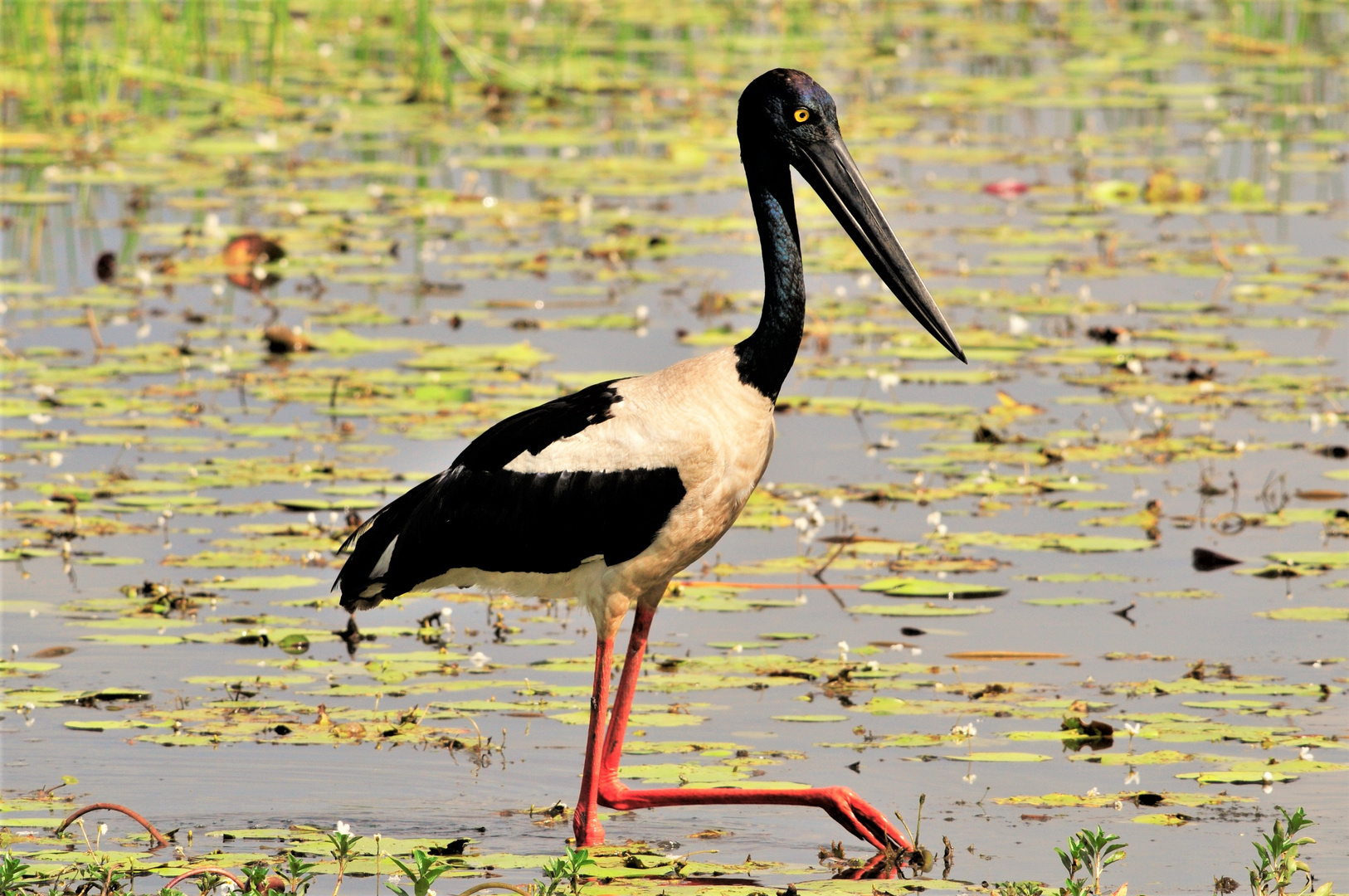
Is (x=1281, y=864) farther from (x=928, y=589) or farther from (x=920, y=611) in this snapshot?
(x=928, y=589)

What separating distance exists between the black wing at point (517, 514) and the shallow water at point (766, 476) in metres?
0.45

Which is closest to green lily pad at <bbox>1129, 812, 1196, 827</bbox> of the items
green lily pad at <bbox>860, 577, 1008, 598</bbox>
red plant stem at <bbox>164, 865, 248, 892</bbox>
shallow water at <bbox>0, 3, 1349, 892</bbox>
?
shallow water at <bbox>0, 3, 1349, 892</bbox>

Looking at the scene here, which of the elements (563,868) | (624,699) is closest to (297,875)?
(563,868)

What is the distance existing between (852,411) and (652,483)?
345 centimetres

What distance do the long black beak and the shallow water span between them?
0.96 meters

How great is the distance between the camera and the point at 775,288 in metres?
5.15

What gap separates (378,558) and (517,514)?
41cm

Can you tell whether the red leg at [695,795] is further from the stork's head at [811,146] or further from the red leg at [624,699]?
the stork's head at [811,146]

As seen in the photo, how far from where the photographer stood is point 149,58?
1473cm

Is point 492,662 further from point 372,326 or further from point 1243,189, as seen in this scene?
point 1243,189

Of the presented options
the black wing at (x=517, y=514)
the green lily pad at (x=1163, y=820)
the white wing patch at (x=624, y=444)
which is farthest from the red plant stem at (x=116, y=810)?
the green lily pad at (x=1163, y=820)

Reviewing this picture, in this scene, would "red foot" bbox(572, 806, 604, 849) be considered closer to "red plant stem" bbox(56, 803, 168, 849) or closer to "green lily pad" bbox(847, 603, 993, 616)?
"red plant stem" bbox(56, 803, 168, 849)

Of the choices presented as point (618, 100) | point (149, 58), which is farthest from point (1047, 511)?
point (149, 58)

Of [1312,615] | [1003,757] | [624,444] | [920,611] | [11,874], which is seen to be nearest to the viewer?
[11,874]
